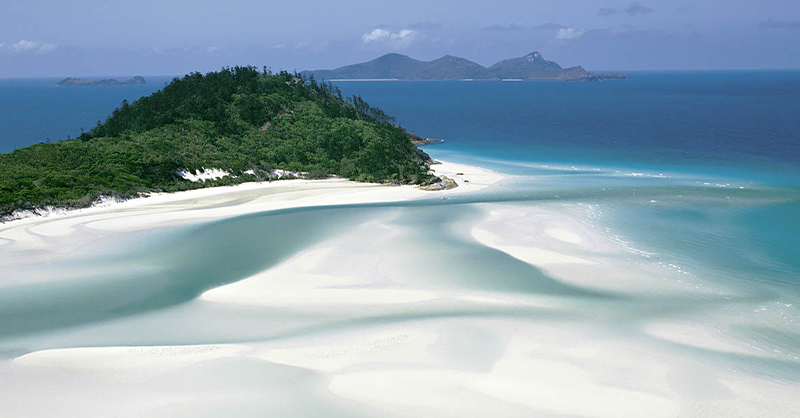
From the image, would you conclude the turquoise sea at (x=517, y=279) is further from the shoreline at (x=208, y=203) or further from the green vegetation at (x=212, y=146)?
the green vegetation at (x=212, y=146)

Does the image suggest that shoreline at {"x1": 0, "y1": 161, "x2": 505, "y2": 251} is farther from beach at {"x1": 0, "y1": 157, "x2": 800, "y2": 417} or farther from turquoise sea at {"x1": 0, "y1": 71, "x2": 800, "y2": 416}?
turquoise sea at {"x1": 0, "y1": 71, "x2": 800, "y2": 416}

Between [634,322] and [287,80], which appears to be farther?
[287,80]

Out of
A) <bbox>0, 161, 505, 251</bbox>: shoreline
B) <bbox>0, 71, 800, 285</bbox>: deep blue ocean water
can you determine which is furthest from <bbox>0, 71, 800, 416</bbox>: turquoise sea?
<bbox>0, 161, 505, 251</bbox>: shoreline

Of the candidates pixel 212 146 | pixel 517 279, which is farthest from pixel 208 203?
pixel 517 279

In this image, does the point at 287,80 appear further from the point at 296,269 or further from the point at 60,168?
the point at 296,269

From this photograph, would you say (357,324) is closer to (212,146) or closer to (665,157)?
(212,146)

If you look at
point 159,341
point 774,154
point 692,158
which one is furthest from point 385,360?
point 774,154

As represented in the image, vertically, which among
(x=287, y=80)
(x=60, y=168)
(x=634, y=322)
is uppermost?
(x=287, y=80)
